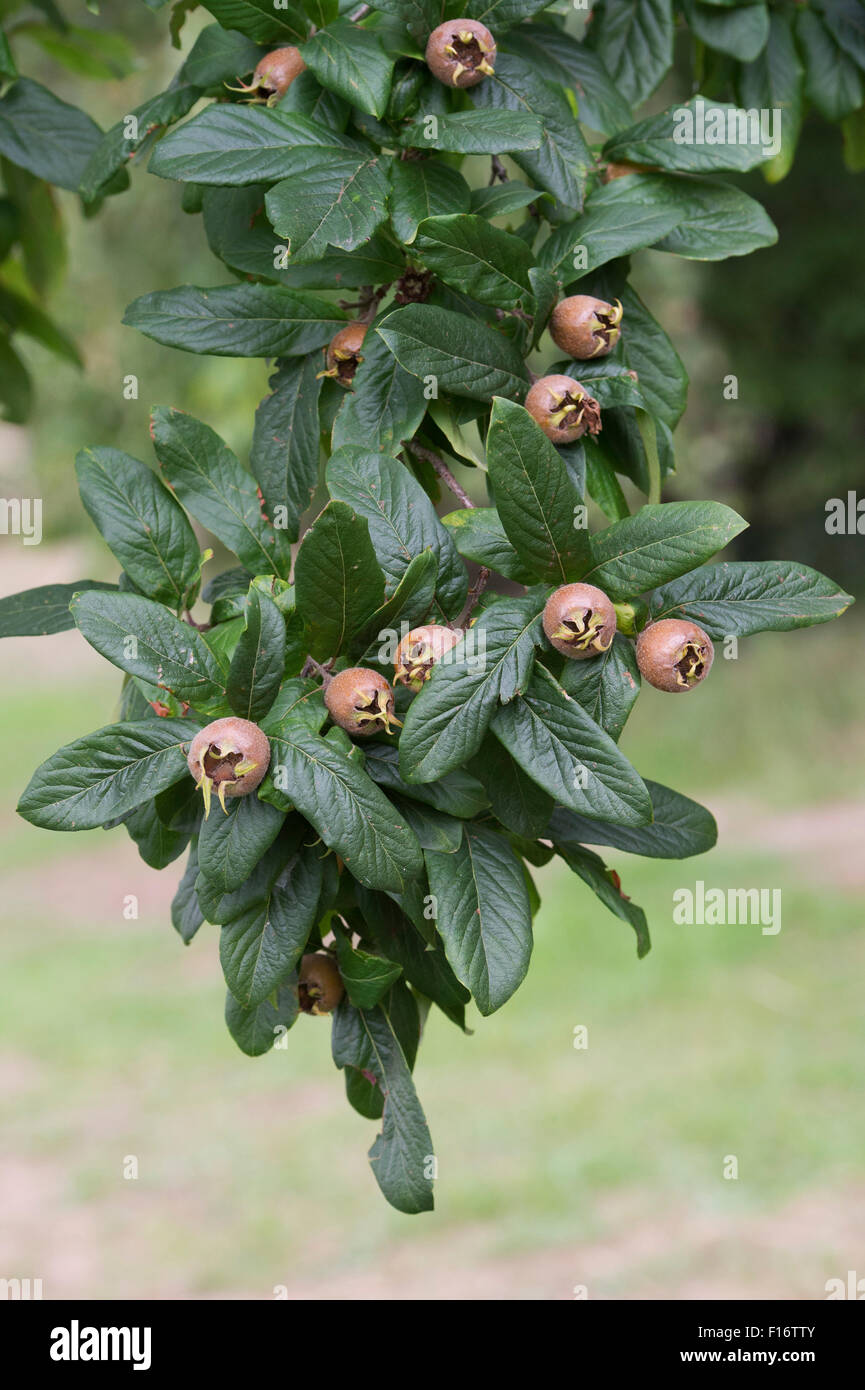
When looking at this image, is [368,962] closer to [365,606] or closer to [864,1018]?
[365,606]

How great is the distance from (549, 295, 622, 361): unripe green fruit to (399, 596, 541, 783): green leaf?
0.30 metres

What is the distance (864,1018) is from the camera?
431 cm

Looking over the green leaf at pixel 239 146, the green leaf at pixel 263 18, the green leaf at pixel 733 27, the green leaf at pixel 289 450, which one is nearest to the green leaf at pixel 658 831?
the green leaf at pixel 289 450

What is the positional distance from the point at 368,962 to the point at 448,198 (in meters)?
0.64

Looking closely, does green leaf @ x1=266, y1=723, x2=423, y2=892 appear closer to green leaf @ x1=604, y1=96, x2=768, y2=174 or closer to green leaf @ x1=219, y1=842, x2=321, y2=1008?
green leaf @ x1=219, y1=842, x2=321, y2=1008

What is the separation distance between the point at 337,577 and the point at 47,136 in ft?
2.82

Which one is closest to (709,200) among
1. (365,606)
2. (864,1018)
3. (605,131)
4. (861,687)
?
(605,131)

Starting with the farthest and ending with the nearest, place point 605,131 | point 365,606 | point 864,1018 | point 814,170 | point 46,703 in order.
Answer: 1. point 46,703
2. point 814,170
3. point 864,1018
4. point 605,131
5. point 365,606

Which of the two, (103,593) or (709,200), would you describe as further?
(709,200)

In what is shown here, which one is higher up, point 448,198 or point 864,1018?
point 448,198

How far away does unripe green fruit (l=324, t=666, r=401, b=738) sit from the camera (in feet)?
3.01

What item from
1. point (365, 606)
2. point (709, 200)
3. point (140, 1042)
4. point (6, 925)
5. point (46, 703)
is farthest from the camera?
→ point (46, 703)

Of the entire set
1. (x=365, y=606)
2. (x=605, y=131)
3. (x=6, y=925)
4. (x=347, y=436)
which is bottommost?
(x=6, y=925)

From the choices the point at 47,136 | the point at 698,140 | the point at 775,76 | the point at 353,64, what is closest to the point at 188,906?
the point at 353,64
